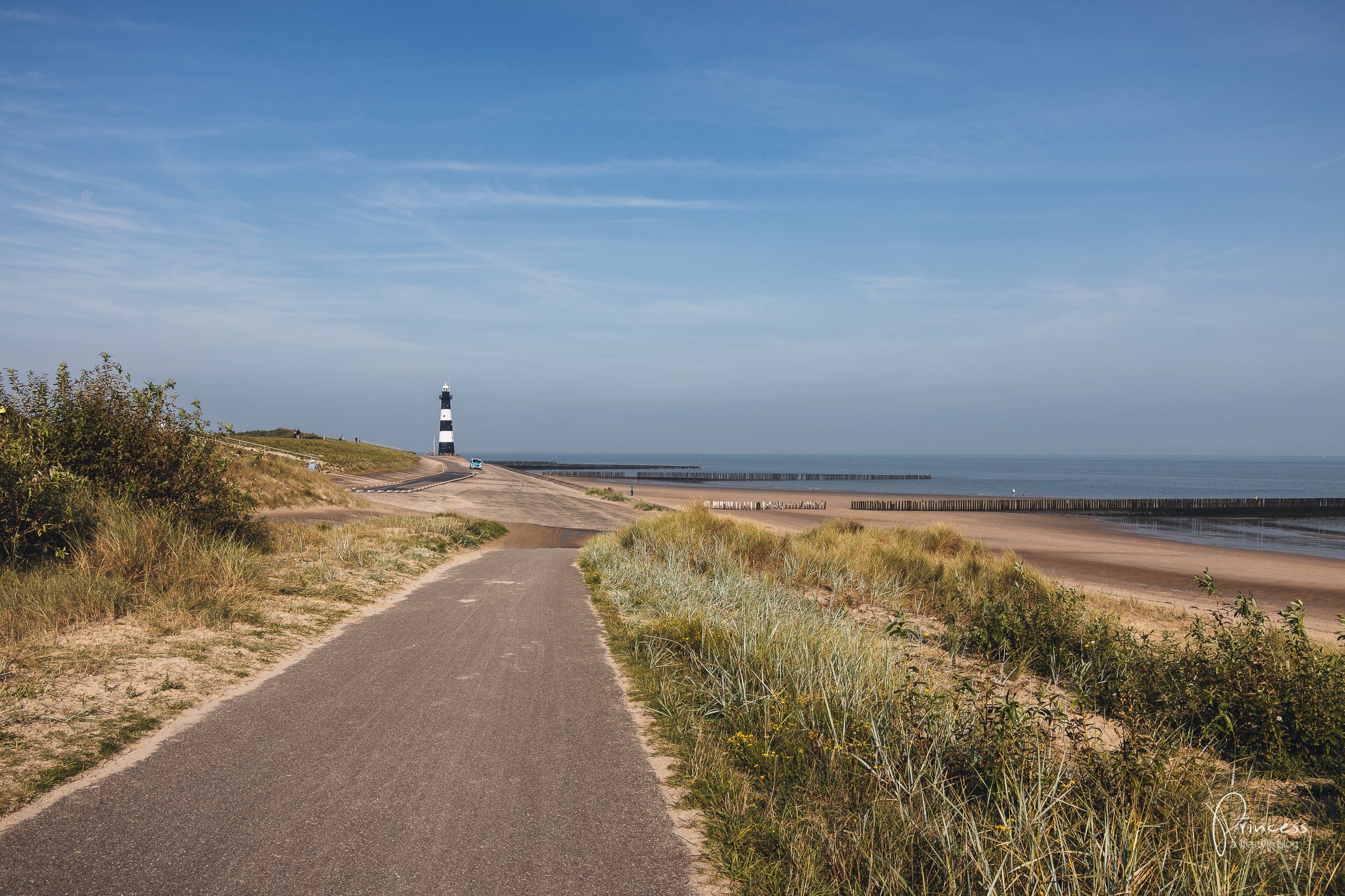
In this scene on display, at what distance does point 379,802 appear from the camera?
4586 mm

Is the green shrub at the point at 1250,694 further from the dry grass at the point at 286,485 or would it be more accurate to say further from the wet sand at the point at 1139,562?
the dry grass at the point at 286,485

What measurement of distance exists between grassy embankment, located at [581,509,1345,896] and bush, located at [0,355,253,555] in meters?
8.04

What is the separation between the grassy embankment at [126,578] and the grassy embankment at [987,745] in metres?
4.39

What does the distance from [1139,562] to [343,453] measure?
72.8 metres

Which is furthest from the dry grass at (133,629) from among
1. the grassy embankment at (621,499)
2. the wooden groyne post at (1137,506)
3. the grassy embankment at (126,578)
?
the wooden groyne post at (1137,506)

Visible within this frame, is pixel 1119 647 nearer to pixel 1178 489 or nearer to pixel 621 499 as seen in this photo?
pixel 621 499

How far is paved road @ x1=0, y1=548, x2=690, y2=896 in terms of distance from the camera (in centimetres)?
375

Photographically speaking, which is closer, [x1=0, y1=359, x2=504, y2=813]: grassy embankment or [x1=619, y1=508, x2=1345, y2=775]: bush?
[x1=0, y1=359, x2=504, y2=813]: grassy embankment

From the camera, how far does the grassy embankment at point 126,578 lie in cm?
604

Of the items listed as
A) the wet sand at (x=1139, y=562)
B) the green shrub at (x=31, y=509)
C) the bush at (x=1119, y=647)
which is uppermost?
the green shrub at (x=31, y=509)

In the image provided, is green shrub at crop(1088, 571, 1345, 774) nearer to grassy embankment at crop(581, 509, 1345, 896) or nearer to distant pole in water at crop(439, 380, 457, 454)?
grassy embankment at crop(581, 509, 1345, 896)
